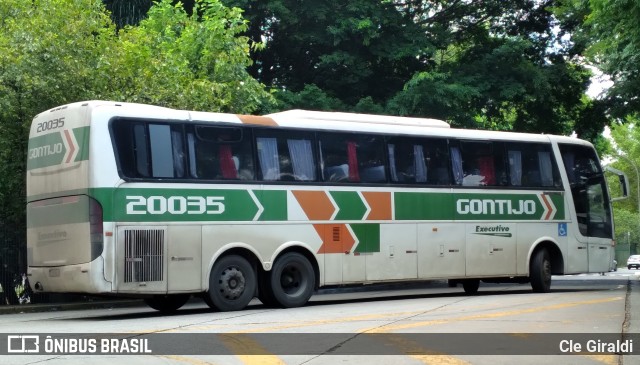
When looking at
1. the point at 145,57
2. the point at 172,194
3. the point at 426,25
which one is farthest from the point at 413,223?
the point at 426,25

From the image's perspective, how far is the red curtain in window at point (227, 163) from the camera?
59.9 feet

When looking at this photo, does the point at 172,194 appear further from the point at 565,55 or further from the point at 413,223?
the point at 565,55

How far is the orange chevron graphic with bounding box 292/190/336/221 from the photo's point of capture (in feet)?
63.5

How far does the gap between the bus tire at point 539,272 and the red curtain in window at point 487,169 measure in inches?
83.0

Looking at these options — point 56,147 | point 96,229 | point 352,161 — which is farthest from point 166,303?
point 352,161

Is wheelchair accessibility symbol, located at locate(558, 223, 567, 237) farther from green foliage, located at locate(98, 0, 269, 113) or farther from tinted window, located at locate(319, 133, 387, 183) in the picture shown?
green foliage, located at locate(98, 0, 269, 113)

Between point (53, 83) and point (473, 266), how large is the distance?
9346mm

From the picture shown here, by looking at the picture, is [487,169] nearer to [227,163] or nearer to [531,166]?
[531,166]

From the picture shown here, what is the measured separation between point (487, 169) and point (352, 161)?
3.86 m

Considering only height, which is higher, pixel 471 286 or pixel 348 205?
pixel 348 205

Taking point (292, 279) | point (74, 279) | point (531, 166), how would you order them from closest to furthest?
1. point (74, 279)
2. point (292, 279)
3. point (531, 166)

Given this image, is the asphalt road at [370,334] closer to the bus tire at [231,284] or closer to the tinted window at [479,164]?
the bus tire at [231,284]

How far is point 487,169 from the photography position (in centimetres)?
2272

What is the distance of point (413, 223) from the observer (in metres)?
21.2
